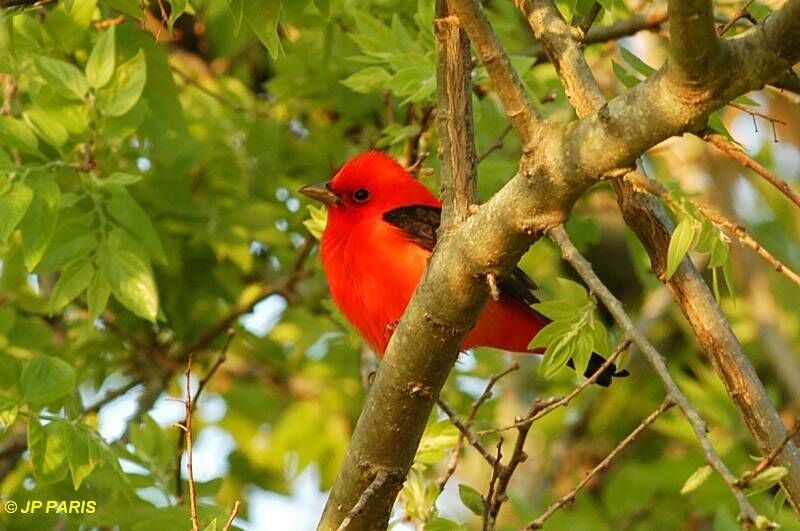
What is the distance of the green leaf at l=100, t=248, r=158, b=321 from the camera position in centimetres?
506

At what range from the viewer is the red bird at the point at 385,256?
18.7 feet

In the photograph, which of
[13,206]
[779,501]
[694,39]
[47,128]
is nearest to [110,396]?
[47,128]

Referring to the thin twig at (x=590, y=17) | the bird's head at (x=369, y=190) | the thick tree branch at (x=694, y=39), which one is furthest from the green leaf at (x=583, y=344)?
the bird's head at (x=369, y=190)

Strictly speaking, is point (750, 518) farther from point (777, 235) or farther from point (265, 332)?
point (777, 235)

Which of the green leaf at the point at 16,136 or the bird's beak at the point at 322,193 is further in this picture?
the bird's beak at the point at 322,193

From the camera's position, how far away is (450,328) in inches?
140

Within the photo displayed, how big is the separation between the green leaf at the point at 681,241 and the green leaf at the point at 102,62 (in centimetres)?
251

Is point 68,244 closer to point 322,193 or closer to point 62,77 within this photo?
point 62,77

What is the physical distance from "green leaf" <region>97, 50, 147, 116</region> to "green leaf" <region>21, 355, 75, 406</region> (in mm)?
1072

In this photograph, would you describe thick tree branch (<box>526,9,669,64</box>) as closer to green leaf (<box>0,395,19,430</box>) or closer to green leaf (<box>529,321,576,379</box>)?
green leaf (<box>529,321,576,379</box>)

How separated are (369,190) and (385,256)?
0.64 m

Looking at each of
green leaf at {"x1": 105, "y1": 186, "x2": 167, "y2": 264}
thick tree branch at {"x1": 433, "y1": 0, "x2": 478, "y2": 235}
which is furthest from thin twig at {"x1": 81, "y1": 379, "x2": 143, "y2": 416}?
thick tree branch at {"x1": 433, "y1": 0, "x2": 478, "y2": 235}

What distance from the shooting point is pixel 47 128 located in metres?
4.93

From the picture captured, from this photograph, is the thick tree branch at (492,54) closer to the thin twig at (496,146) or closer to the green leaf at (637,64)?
the green leaf at (637,64)
